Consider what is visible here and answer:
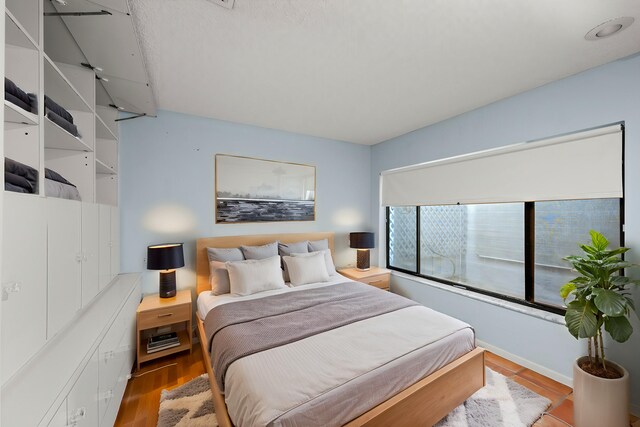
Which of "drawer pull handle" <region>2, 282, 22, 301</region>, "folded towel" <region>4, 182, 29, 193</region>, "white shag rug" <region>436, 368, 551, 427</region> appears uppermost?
"folded towel" <region>4, 182, 29, 193</region>

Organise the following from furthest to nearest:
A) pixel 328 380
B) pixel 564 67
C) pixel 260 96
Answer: pixel 260 96 < pixel 564 67 < pixel 328 380

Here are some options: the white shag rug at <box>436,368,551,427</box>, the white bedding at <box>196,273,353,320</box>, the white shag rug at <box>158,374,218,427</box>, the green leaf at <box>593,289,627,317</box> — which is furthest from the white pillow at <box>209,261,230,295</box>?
the green leaf at <box>593,289,627,317</box>

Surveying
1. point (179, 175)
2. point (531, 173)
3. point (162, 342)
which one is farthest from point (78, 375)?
point (531, 173)

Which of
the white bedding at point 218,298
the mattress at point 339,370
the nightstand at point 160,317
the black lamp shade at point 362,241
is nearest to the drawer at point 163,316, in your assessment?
the nightstand at point 160,317

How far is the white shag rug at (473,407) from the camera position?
68.0 inches

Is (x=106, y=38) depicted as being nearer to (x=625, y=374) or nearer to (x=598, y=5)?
(x=598, y=5)

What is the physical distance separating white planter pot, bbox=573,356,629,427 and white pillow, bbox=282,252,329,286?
7.08 feet

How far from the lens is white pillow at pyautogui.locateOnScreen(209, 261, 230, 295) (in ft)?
8.50

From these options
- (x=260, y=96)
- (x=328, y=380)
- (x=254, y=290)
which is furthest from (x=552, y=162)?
(x=254, y=290)

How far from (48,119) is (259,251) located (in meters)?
2.01

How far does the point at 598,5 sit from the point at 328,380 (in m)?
2.45

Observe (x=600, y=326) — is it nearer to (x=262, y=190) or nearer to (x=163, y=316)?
(x=262, y=190)

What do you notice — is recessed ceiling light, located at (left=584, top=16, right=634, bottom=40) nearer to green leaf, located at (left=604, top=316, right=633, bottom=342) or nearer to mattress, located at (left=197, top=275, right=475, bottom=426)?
green leaf, located at (left=604, top=316, right=633, bottom=342)

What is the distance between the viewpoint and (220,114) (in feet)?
9.39
